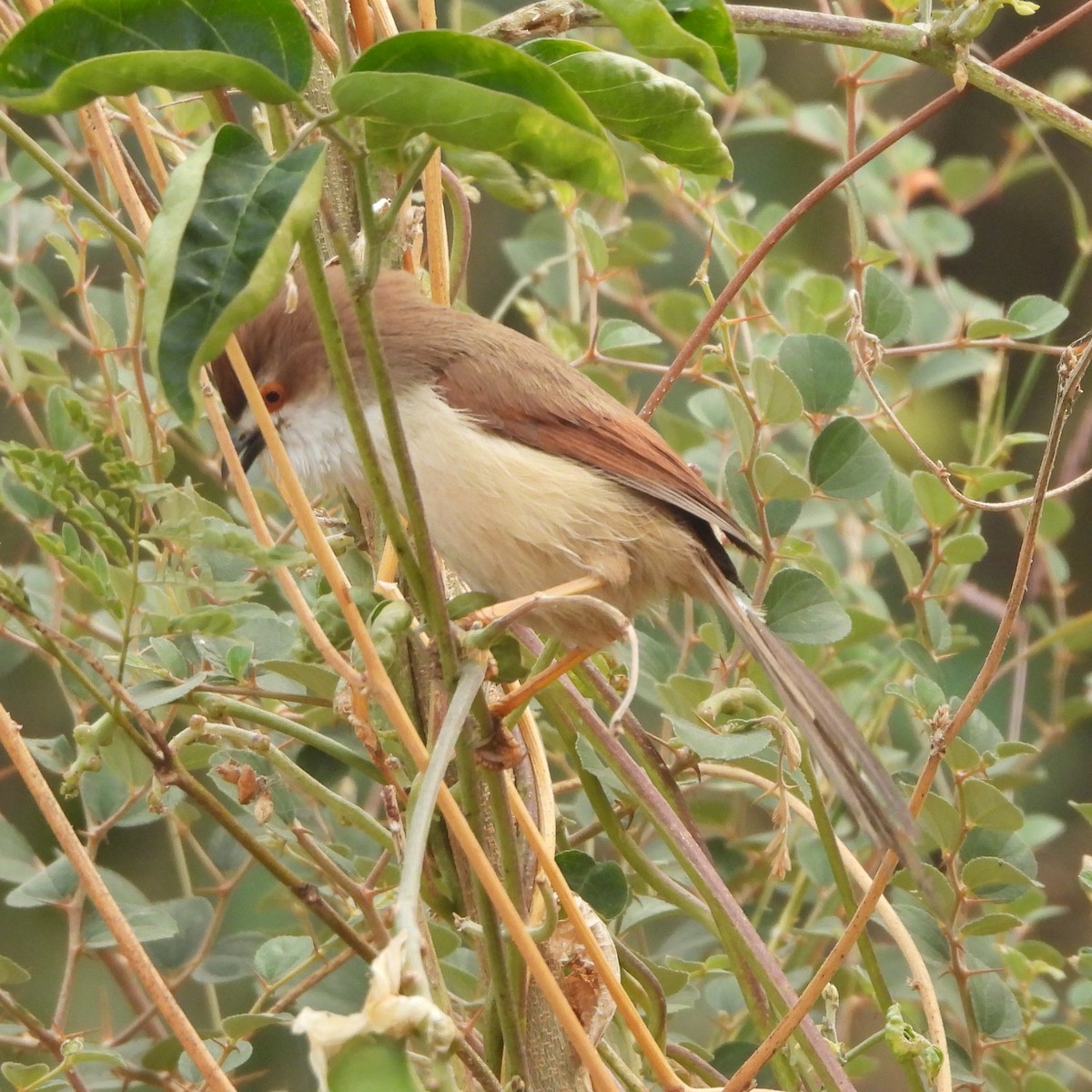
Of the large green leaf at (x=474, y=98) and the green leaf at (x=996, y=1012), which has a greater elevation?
the large green leaf at (x=474, y=98)

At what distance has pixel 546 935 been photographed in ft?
5.49

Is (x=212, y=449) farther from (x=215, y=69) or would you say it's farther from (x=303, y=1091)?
(x=215, y=69)

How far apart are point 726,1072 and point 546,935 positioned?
76cm

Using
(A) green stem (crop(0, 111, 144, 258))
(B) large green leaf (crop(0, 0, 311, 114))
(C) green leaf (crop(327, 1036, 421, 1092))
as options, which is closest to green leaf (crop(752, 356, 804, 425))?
(A) green stem (crop(0, 111, 144, 258))

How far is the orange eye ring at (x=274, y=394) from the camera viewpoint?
2.43m

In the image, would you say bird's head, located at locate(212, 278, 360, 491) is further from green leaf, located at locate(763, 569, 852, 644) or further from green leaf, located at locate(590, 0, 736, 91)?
green leaf, located at locate(590, 0, 736, 91)

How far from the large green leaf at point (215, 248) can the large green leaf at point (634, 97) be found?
245mm

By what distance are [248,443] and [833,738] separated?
1.04 metres

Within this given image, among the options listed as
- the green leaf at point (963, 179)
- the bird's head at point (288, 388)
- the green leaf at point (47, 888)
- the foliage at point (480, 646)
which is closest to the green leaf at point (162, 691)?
the foliage at point (480, 646)

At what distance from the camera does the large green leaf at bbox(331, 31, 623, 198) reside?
97 centimetres

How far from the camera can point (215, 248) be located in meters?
0.95

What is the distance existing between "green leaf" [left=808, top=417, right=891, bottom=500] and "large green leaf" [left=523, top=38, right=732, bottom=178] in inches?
43.1

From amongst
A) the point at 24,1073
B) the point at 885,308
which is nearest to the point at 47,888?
the point at 24,1073

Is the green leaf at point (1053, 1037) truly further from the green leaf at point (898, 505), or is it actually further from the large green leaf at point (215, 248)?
the large green leaf at point (215, 248)
